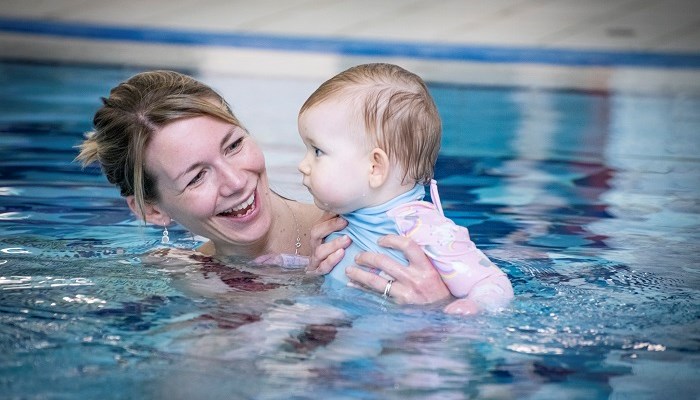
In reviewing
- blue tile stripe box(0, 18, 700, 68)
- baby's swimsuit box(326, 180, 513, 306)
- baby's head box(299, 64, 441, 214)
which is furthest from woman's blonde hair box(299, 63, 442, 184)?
blue tile stripe box(0, 18, 700, 68)

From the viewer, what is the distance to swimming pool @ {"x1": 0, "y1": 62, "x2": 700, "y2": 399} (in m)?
2.90

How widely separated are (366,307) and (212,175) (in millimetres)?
614

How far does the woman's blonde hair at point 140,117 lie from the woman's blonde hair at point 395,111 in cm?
45

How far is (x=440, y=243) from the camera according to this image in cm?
323

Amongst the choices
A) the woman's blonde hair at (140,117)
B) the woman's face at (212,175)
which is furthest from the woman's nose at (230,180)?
the woman's blonde hair at (140,117)

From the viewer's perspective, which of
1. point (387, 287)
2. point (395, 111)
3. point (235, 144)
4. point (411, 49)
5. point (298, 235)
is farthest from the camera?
point (411, 49)

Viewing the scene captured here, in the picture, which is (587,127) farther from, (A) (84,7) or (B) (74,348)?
(A) (84,7)

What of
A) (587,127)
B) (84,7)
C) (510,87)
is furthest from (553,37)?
(84,7)

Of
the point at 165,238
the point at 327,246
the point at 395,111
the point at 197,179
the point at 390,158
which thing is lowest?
the point at 165,238

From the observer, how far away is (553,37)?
10047mm

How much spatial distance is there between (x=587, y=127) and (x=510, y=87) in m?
1.50

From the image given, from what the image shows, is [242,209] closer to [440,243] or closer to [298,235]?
[298,235]

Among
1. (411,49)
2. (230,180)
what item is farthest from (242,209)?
(411,49)

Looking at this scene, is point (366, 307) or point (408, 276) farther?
point (366, 307)
